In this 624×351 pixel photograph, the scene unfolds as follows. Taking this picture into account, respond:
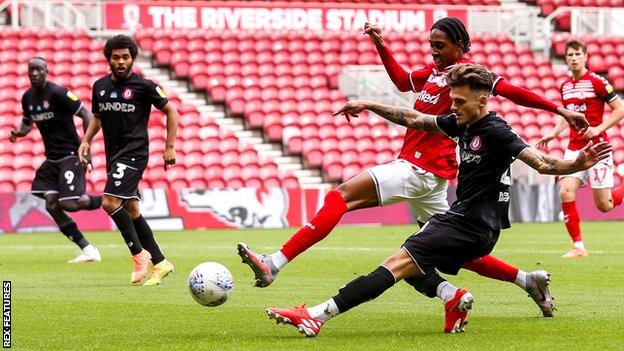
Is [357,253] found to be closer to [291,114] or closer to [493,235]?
[493,235]

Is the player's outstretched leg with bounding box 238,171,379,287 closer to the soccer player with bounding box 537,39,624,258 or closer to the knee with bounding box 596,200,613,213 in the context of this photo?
the soccer player with bounding box 537,39,624,258

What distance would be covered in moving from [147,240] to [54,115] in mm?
3379

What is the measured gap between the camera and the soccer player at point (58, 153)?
1373 cm

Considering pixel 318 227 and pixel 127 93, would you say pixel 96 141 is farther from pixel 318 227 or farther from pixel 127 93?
pixel 318 227

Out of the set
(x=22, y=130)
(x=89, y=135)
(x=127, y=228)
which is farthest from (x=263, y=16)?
(x=127, y=228)

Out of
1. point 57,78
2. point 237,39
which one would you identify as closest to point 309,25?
point 237,39

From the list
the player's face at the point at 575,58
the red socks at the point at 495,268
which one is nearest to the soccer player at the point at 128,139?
the red socks at the point at 495,268

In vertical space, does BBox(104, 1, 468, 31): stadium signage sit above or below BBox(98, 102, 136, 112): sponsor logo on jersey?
above

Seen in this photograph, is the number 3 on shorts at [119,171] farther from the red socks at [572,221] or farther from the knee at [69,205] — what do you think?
the red socks at [572,221]

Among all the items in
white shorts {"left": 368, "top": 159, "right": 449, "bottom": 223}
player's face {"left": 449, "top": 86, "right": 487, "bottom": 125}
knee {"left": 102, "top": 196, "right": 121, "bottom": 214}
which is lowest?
knee {"left": 102, "top": 196, "right": 121, "bottom": 214}

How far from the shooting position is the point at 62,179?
13.9m

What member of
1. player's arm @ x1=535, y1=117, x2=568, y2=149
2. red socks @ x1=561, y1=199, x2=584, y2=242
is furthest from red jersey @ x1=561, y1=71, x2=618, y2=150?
red socks @ x1=561, y1=199, x2=584, y2=242

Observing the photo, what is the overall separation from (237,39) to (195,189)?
23.2ft

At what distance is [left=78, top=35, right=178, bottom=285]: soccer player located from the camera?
10.9m
